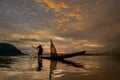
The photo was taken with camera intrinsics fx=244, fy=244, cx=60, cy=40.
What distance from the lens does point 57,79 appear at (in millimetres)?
18938

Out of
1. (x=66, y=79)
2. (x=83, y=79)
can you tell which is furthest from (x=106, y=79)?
(x=66, y=79)

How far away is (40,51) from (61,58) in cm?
629

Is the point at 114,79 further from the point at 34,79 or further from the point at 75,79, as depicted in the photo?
the point at 34,79

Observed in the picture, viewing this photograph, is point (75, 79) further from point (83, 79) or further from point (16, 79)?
point (16, 79)

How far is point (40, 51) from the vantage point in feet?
167

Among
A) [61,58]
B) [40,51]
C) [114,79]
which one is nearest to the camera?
[114,79]

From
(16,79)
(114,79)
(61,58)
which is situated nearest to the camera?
(16,79)

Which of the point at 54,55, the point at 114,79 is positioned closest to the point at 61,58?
the point at 54,55

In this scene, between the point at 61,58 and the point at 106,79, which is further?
the point at 61,58

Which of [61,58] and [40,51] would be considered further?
[61,58]

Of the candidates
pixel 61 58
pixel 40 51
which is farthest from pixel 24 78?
pixel 61 58

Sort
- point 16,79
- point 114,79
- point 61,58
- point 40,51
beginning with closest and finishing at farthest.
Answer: point 16,79 < point 114,79 < point 40,51 < point 61,58

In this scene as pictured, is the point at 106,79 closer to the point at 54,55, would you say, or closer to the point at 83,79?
Answer: the point at 83,79

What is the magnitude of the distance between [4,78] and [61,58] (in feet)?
120
